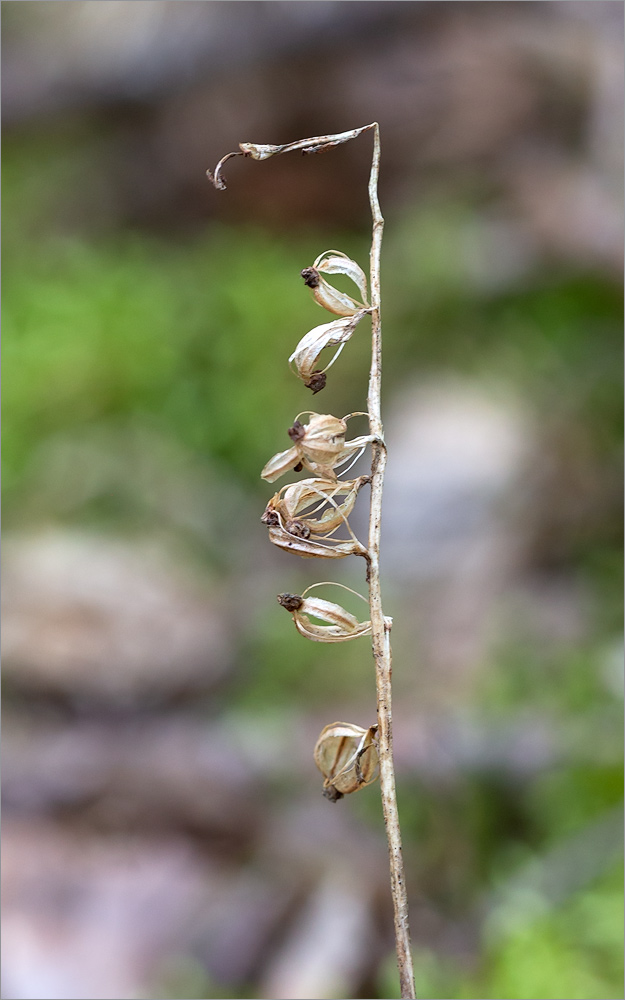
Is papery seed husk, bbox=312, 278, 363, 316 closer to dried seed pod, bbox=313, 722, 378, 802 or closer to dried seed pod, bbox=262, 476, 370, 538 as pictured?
dried seed pod, bbox=262, 476, 370, 538

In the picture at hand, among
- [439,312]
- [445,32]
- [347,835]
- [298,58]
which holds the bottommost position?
[347,835]

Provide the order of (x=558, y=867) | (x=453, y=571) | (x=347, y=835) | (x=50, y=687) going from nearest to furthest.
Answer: (x=558, y=867), (x=347, y=835), (x=50, y=687), (x=453, y=571)

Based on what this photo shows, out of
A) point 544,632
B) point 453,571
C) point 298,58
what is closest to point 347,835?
point 544,632

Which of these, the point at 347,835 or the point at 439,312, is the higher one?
the point at 439,312

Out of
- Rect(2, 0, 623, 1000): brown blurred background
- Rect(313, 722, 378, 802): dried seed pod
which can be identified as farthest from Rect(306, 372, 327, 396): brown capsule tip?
Rect(2, 0, 623, 1000): brown blurred background

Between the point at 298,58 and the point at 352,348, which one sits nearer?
the point at 352,348

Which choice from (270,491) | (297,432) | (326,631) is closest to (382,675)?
(326,631)

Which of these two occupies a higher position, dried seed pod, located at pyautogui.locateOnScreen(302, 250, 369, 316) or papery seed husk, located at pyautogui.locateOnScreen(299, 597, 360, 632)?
dried seed pod, located at pyautogui.locateOnScreen(302, 250, 369, 316)

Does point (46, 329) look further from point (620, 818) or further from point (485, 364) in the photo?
point (620, 818)
